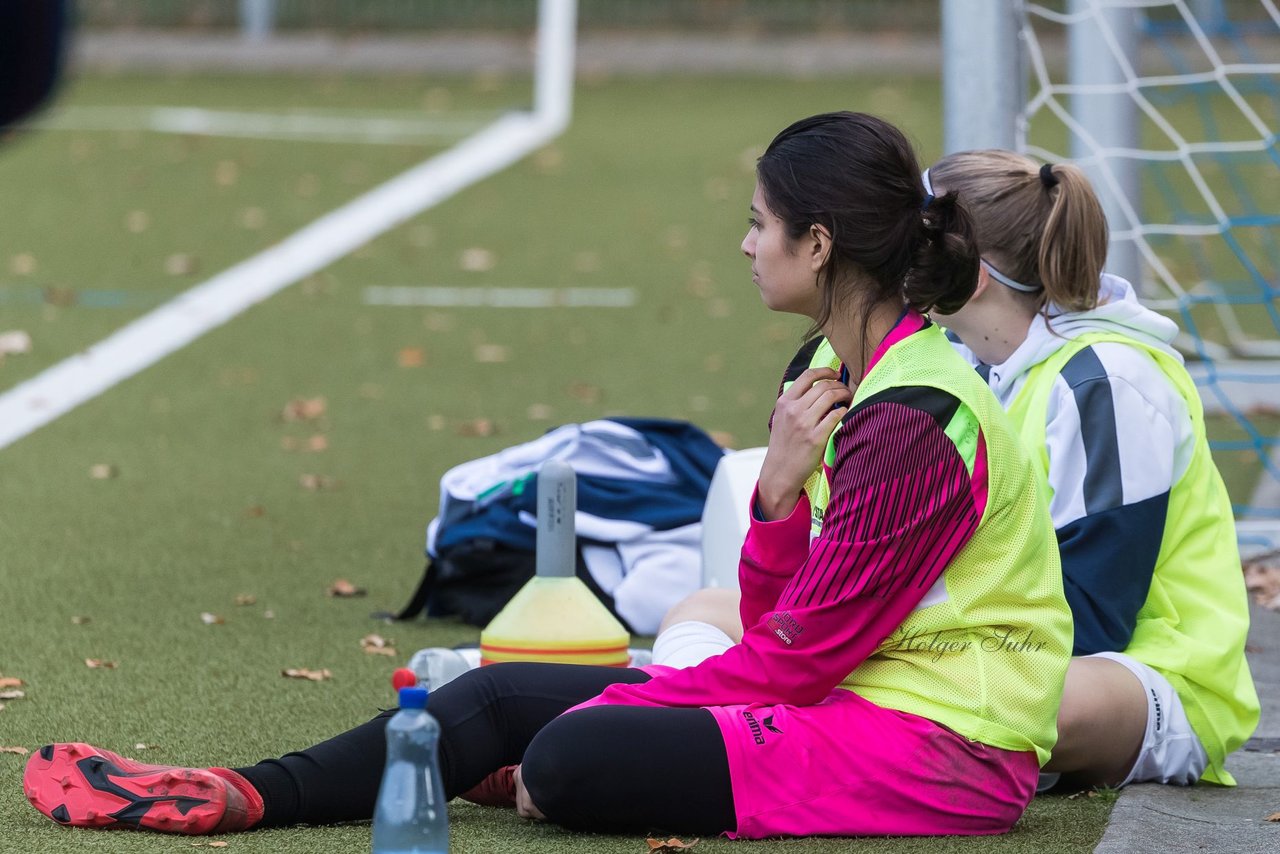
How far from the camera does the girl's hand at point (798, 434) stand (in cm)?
314

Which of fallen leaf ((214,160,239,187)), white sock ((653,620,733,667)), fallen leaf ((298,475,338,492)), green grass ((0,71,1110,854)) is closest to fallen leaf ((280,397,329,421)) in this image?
green grass ((0,71,1110,854))

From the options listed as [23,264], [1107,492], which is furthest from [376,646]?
[23,264]

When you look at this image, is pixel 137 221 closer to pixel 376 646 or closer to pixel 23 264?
pixel 23 264

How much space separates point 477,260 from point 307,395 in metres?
3.03

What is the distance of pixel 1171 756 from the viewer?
362 centimetres

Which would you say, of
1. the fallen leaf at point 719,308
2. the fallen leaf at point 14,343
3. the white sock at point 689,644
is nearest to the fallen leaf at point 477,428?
the fallen leaf at point 14,343

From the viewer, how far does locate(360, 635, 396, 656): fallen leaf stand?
463cm

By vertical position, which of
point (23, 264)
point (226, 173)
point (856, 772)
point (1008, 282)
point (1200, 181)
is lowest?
point (856, 772)

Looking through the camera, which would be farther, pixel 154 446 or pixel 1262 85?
pixel 1262 85

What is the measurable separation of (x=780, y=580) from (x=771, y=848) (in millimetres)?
434

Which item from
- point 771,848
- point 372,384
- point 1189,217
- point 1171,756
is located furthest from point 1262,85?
point 771,848

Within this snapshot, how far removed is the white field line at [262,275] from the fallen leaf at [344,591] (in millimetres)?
2289

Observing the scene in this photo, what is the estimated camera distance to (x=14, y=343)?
8492mm

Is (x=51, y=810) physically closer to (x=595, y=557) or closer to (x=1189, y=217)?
(x=595, y=557)
